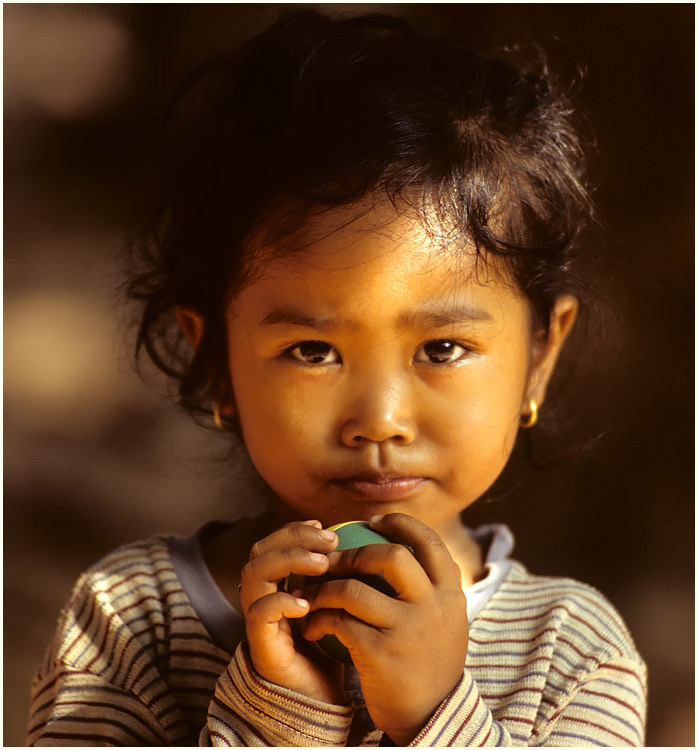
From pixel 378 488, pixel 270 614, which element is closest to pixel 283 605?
pixel 270 614

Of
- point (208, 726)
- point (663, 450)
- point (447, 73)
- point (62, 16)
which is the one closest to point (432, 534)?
point (208, 726)

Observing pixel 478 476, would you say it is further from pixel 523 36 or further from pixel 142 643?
pixel 523 36

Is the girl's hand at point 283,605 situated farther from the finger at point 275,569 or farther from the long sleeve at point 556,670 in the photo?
the long sleeve at point 556,670

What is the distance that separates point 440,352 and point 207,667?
0.98ft

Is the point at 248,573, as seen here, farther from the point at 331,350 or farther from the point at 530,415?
the point at 530,415

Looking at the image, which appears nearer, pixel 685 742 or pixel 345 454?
pixel 345 454

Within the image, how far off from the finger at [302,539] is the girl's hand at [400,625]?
12mm

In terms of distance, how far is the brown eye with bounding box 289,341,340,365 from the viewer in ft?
2.11

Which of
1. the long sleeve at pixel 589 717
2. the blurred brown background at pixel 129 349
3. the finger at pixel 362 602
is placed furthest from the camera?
the blurred brown background at pixel 129 349

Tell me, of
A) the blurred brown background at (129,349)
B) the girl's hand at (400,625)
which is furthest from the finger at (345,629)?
the blurred brown background at (129,349)

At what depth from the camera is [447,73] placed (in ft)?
2.29

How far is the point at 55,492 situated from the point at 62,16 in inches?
19.4

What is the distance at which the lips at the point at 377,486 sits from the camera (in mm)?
656

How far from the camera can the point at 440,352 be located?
654 millimetres
